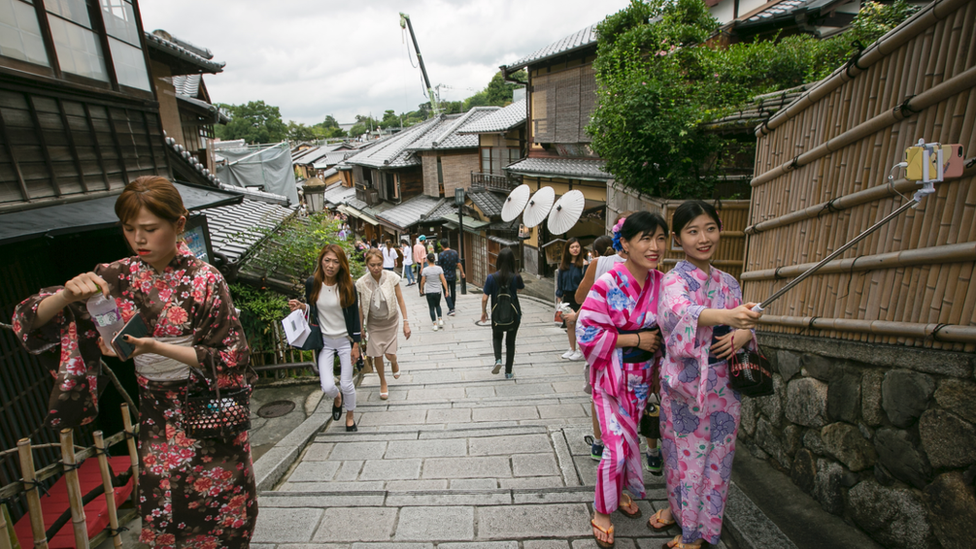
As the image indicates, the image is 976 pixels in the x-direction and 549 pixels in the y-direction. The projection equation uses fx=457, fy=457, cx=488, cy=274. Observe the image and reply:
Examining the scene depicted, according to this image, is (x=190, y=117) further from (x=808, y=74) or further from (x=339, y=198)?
(x=339, y=198)

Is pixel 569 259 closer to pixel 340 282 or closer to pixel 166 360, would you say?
pixel 340 282

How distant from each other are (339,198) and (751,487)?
41.9 m

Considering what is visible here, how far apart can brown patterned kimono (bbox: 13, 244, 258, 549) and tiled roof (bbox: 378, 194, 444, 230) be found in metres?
22.4

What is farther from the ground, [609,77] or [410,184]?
[609,77]

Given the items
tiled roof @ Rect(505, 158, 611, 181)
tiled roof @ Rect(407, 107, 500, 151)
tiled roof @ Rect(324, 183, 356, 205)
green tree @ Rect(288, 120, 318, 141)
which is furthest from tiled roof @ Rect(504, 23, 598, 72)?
green tree @ Rect(288, 120, 318, 141)

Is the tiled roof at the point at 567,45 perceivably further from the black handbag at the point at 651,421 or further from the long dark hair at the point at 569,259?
the black handbag at the point at 651,421

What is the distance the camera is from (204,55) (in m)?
11.9

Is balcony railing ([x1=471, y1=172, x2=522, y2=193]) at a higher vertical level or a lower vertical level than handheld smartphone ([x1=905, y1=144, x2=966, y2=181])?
lower

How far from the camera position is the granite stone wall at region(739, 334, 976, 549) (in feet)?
7.43

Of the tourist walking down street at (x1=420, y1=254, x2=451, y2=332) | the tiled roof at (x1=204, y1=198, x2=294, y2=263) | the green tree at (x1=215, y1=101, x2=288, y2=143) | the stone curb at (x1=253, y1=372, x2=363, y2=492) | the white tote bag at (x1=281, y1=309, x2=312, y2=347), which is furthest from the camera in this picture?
the green tree at (x1=215, y1=101, x2=288, y2=143)

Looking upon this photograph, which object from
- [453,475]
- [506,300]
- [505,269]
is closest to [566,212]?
[505,269]

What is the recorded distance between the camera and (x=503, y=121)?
72.1 feet

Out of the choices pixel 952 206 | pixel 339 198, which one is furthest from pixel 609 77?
pixel 339 198

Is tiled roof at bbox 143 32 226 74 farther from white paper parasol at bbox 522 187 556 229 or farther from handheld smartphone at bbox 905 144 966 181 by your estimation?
handheld smartphone at bbox 905 144 966 181
